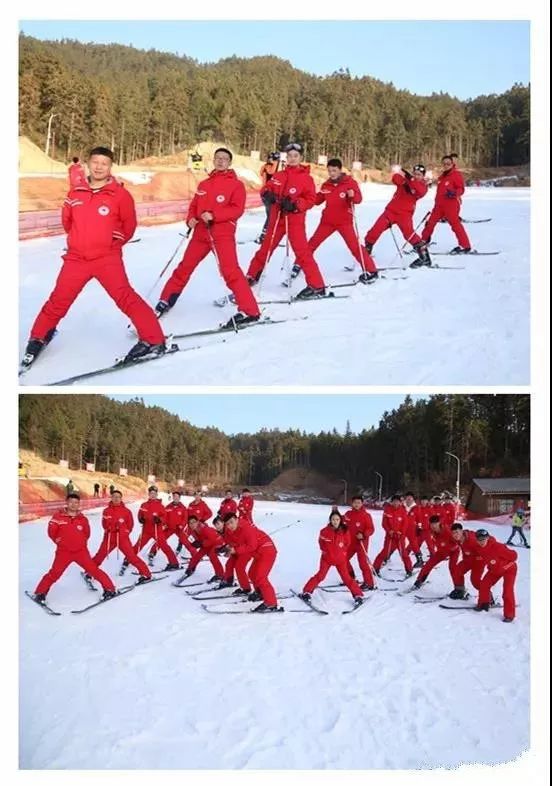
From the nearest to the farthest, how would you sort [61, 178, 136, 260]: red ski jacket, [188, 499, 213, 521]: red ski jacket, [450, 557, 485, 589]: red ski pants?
[61, 178, 136, 260]: red ski jacket → [450, 557, 485, 589]: red ski pants → [188, 499, 213, 521]: red ski jacket

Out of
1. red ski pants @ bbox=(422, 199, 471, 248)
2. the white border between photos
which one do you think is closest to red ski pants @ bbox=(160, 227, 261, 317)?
the white border between photos

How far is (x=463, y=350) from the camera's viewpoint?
13.4 feet

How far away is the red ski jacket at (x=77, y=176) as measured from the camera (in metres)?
3.73

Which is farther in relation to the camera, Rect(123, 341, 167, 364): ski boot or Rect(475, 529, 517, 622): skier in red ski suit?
Rect(475, 529, 517, 622): skier in red ski suit

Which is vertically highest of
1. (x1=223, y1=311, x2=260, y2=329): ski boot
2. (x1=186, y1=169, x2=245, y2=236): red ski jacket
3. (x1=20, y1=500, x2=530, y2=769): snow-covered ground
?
(x1=186, y1=169, x2=245, y2=236): red ski jacket

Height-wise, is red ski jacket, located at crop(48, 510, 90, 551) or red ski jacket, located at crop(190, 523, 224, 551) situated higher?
red ski jacket, located at crop(48, 510, 90, 551)

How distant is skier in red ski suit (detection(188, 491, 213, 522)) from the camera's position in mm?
5395

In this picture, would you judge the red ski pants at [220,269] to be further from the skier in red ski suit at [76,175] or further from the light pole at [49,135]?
the light pole at [49,135]

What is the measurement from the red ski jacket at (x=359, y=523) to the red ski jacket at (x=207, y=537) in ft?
3.23

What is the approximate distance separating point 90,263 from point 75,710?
2274 millimetres

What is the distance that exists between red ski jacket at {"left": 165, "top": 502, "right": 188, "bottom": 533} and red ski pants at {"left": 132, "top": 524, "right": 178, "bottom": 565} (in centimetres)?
9

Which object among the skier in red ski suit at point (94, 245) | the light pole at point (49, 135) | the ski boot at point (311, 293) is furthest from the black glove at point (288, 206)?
the light pole at point (49, 135)

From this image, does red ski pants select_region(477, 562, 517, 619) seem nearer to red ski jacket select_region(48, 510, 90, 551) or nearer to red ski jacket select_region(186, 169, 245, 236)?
red ski jacket select_region(48, 510, 90, 551)

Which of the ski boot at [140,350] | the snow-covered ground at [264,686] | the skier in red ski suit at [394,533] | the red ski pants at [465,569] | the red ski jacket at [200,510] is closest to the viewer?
the snow-covered ground at [264,686]
